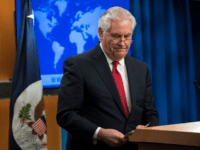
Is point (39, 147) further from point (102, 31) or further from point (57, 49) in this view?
point (102, 31)

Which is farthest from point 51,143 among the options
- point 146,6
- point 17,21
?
point 146,6

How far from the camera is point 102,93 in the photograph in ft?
4.33

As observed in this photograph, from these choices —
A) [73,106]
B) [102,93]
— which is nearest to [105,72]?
[102,93]

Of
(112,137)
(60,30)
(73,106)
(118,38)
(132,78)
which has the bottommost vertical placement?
(112,137)

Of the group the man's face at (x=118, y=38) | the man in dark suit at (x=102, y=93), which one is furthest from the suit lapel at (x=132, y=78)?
the man's face at (x=118, y=38)

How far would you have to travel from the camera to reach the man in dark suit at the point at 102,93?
1.28m

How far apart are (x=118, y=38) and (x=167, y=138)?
2.28 ft

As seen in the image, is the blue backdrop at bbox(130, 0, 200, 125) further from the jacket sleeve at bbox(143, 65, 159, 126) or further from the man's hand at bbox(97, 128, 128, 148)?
the man's hand at bbox(97, 128, 128, 148)

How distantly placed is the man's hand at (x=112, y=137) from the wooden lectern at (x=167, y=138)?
0.18 m

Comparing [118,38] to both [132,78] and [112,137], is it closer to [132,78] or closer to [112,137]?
[132,78]

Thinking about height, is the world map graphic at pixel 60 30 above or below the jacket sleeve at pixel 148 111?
above

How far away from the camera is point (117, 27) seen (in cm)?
136

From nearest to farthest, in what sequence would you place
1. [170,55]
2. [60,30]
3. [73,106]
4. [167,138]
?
[167,138]
[73,106]
[60,30]
[170,55]

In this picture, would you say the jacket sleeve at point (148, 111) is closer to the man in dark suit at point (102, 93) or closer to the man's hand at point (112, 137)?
the man in dark suit at point (102, 93)
